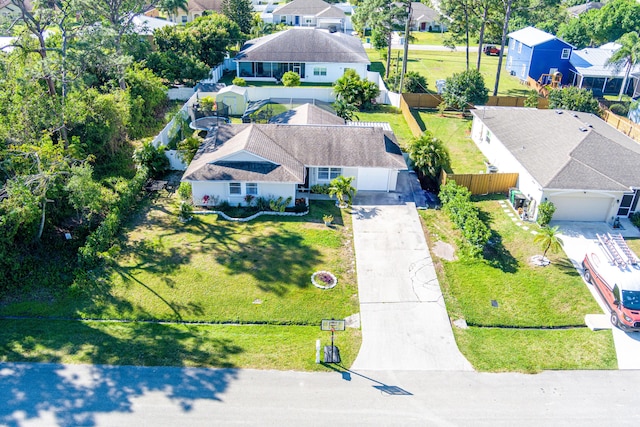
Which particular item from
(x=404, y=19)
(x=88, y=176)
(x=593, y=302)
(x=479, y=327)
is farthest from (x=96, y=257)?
(x=404, y=19)

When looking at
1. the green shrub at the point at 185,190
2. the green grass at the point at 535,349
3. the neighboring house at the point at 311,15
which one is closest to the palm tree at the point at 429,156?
the green grass at the point at 535,349

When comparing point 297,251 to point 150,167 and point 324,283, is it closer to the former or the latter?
point 324,283

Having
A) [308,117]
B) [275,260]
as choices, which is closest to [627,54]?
[308,117]

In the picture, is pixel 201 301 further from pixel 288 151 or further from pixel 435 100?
pixel 435 100

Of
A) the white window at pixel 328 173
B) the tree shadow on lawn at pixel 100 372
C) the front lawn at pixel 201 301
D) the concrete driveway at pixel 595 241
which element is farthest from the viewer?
the white window at pixel 328 173

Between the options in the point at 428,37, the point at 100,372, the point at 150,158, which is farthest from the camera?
the point at 428,37

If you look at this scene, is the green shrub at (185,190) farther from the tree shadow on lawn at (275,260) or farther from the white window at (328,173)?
the white window at (328,173)

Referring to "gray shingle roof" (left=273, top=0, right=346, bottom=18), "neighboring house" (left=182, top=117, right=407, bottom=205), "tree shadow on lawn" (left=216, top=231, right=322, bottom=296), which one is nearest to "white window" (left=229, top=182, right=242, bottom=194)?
"neighboring house" (left=182, top=117, right=407, bottom=205)
